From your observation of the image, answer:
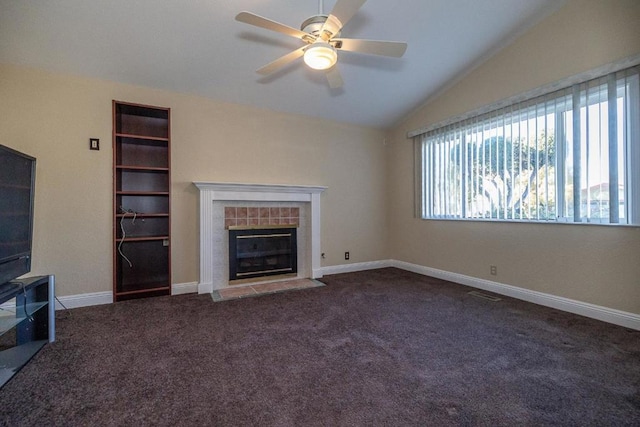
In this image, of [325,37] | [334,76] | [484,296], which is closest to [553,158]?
[484,296]

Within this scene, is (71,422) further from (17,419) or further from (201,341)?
(201,341)

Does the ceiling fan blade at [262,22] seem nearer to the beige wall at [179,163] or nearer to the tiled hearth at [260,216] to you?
the beige wall at [179,163]

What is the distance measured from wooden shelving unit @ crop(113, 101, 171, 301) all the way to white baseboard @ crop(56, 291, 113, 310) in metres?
0.09

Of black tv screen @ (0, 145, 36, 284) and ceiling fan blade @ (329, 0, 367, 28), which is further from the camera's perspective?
black tv screen @ (0, 145, 36, 284)

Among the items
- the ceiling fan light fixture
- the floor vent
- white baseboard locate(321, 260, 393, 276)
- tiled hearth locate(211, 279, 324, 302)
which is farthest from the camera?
white baseboard locate(321, 260, 393, 276)

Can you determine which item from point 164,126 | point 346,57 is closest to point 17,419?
point 164,126

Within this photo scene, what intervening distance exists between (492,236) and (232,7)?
12.2ft

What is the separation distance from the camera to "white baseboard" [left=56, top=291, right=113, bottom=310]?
3098 mm

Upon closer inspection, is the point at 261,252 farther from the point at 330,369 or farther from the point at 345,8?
the point at 345,8

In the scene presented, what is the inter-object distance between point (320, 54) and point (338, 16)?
0.26 metres

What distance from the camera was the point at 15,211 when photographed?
2.08m

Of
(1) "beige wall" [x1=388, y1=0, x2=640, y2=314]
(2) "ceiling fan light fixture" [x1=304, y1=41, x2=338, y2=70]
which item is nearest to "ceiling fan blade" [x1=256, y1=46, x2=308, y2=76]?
(2) "ceiling fan light fixture" [x1=304, y1=41, x2=338, y2=70]

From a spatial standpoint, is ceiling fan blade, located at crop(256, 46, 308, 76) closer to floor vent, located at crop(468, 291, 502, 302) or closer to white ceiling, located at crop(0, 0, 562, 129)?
white ceiling, located at crop(0, 0, 562, 129)

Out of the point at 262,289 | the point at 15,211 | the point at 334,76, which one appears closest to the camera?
the point at 15,211
